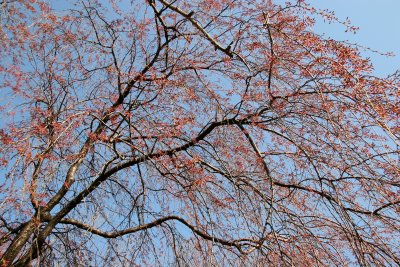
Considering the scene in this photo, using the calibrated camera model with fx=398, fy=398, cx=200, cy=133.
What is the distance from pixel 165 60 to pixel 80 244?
2.36m

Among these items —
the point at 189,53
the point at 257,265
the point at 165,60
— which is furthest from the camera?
the point at 165,60

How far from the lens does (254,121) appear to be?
12.1 feet

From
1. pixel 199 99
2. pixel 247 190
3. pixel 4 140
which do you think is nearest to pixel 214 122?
pixel 199 99

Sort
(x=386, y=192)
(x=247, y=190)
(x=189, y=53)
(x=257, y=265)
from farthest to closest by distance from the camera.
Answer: (x=189, y=53) → (x=247, y=190) → (x=257, y=265) → (x=386, y=192)

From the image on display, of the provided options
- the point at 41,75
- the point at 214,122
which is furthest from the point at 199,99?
the point at 41,75

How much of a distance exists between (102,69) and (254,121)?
2.37m

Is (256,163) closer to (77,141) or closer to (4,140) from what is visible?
(77,141)

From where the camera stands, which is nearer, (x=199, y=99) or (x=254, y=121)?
(x=254, y=121)

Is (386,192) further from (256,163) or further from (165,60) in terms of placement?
(165,60)

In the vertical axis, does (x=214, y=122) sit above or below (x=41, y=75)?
below

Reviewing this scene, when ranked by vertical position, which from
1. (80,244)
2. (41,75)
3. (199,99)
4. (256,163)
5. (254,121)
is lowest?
(80,244)

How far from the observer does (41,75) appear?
5.00 m

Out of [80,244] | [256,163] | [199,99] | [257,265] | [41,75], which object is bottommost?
[257,265]

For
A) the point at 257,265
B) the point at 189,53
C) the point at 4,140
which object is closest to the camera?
the point at 257,265
